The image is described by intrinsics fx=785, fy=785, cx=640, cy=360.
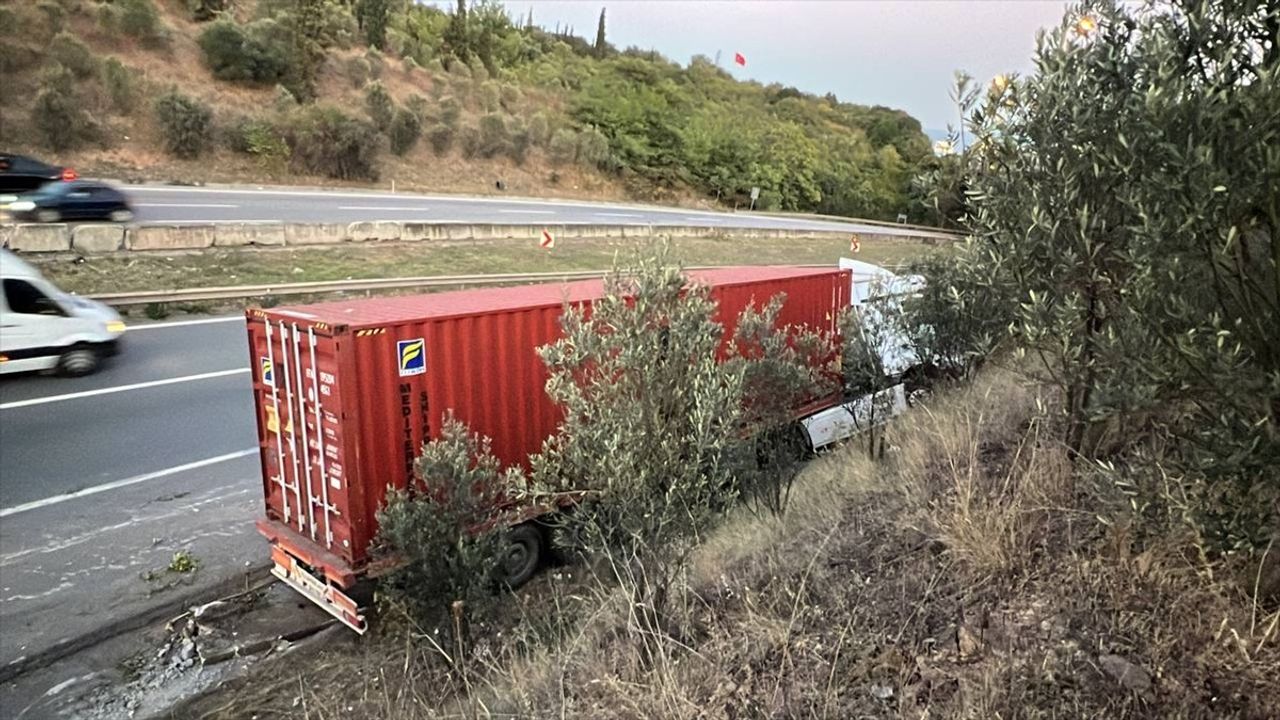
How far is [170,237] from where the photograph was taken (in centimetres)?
1848

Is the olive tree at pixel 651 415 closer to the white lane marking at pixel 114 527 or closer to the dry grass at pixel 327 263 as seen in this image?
the white lane marking at pixel 114 527

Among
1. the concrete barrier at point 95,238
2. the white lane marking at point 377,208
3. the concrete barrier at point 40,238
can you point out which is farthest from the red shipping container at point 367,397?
the white lane marking at point 377,208

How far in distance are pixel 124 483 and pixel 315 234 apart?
13388mm

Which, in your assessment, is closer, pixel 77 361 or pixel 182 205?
pixel 77 361

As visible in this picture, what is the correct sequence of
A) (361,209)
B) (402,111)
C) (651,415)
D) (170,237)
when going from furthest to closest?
(402,111), (361,209), (170,237), (651,415)

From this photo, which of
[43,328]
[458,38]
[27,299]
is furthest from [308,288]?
[458,38]

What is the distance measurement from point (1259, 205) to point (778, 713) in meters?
2.91

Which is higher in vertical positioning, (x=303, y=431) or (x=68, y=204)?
(x=68, y=204)

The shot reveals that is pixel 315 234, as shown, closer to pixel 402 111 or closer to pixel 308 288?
pixel 308 288

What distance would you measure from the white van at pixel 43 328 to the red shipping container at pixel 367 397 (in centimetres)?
713

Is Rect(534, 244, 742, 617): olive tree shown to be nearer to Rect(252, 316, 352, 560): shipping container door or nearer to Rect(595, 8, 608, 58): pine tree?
Rect(252, 316, 352, 560): shipping container door

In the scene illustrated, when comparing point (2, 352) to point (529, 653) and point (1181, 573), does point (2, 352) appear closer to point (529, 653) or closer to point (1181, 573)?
point (529, 653)

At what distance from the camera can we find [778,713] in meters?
3.62

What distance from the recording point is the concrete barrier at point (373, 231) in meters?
21.9
